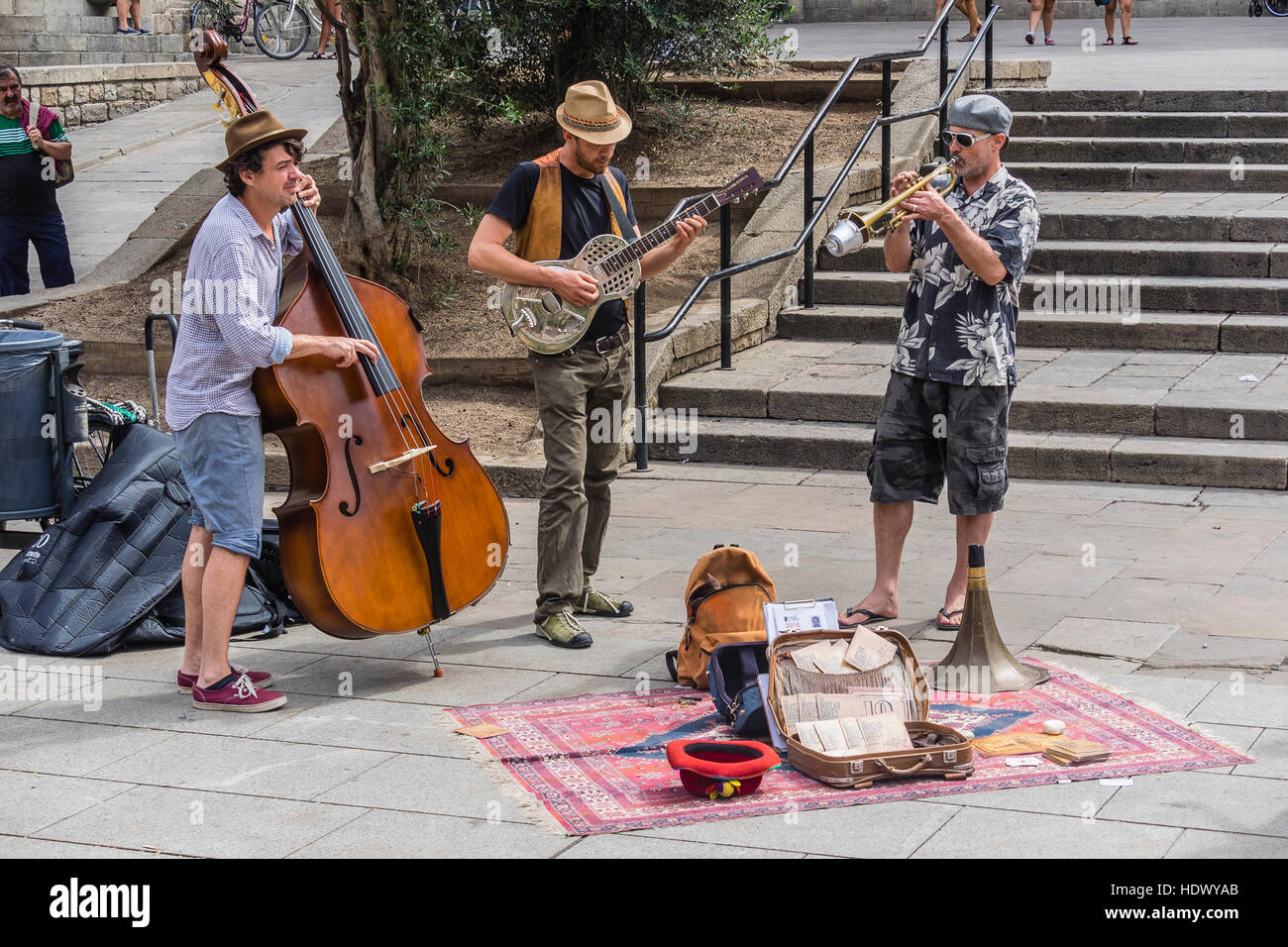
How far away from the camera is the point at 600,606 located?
19.6 ft

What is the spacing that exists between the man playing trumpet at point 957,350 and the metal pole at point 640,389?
2.68 meters

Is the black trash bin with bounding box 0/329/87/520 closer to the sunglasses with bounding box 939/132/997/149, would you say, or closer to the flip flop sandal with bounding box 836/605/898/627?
the flip flop sandal with bounding box 836/605/898/627

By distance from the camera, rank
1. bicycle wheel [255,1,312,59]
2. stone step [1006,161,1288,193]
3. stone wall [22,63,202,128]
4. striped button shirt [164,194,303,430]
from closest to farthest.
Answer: striped button shirt [164,194,303,430], stone step [1006,161,1288,193], stone wall [22,63,202,128], bicycle wheel [255,1,312,59]

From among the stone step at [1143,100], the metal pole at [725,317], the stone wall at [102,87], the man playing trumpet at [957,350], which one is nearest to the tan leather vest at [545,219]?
the man playing trumpet at [957,350]

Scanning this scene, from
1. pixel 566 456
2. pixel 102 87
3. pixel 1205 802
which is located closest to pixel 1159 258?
pixel 566 456

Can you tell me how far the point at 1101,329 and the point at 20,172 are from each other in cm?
730

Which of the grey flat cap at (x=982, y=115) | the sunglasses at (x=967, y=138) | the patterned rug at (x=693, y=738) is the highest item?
the grey flat cap at (x=982, y=115)

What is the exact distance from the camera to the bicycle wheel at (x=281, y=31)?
20.8 meters

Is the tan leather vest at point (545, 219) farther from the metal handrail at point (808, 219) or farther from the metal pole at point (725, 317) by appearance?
the metal pole at point (725, 317)

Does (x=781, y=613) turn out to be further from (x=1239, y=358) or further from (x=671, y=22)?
(x=671, y=22)

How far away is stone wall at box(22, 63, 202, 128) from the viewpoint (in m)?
17.2

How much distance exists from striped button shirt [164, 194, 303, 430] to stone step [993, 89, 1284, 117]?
26.9ft
